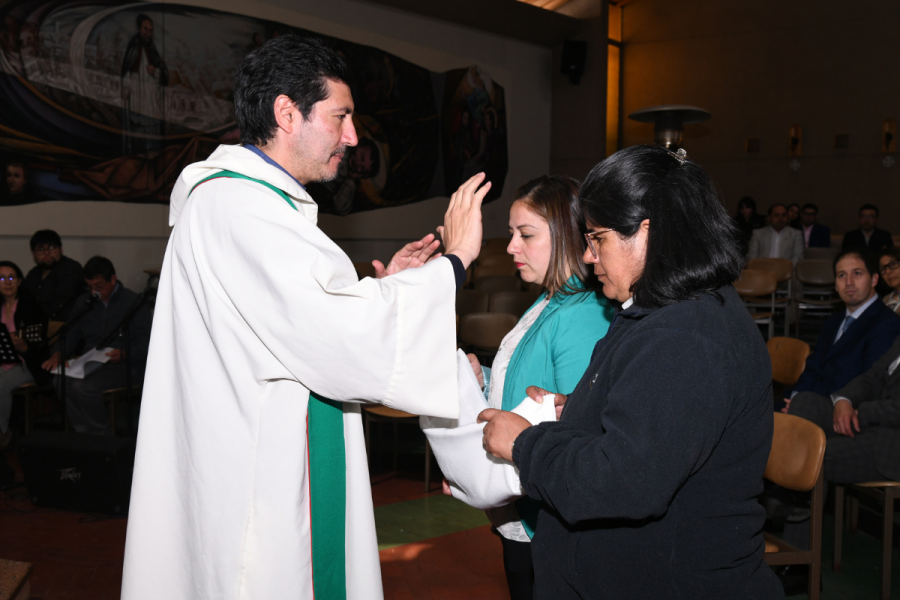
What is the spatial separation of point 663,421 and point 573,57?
12.1 m

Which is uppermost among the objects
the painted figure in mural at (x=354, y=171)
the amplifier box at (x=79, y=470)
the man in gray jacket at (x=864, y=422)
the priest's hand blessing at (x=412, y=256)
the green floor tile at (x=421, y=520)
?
the painted figure in mural at (x=354, y=171)

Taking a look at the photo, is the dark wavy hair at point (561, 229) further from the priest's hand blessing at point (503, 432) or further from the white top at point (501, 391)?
the priest's hand blessing at point (503, 432)

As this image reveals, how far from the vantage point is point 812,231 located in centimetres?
989

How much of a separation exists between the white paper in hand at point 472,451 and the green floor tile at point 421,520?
2.15m

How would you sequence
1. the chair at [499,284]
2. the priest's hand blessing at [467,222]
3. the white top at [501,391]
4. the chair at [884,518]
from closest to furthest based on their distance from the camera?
the priest's hand blessing at [467,222] → the white top at [501,391] → the chair at [884,518] → the chair at [499,284]

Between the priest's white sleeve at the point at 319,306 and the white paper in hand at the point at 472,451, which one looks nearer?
the priest's white sleeve at the point at 319,306

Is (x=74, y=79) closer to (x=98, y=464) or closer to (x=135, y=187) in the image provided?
(x=135, y=187)

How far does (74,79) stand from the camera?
6.50 meters

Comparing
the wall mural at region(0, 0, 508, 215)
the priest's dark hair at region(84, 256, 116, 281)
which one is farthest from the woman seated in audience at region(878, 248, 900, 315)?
the wall mural at region(0, 0, 508, 215)

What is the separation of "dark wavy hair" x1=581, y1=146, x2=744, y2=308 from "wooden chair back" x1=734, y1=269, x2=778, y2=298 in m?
7.25

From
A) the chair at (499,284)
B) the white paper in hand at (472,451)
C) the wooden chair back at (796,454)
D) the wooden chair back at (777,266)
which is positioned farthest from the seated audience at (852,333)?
the wooden chair back at (777,266)

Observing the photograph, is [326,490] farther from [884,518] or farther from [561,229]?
[884,518]

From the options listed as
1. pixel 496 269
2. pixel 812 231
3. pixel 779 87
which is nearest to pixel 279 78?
pixel 496 269

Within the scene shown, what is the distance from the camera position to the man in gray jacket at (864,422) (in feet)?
10.1
